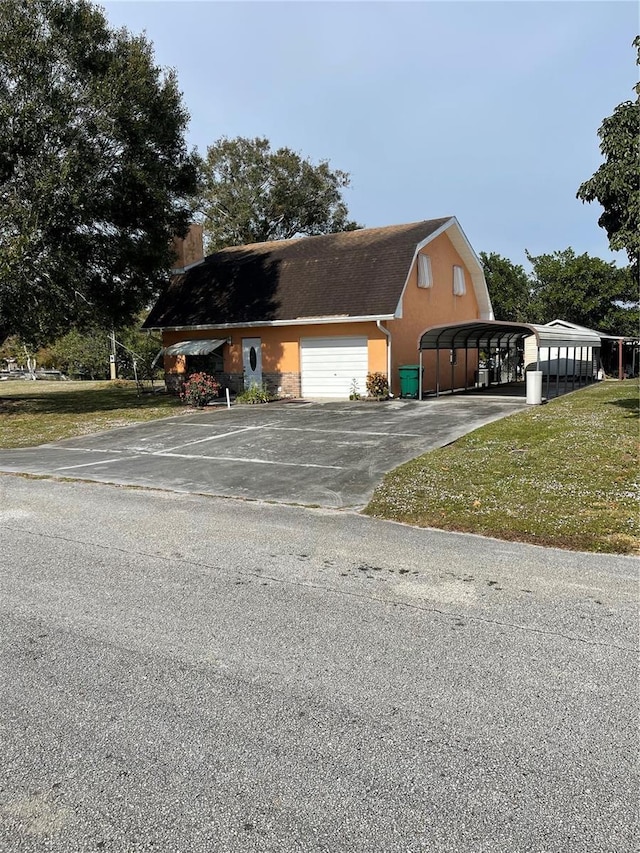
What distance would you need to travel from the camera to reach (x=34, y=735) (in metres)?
2.87

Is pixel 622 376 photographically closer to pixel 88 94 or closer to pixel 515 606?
pixel 88 94

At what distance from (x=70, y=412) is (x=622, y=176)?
16.9m

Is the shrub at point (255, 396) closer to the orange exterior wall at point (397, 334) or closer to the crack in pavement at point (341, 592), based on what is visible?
the orange exterior wall at point (397, 334)

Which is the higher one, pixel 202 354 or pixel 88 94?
pixel 88 94

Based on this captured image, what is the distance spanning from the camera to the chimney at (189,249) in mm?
26078

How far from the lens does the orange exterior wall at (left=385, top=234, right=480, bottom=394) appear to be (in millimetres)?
20516

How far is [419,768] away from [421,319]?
20.5 m

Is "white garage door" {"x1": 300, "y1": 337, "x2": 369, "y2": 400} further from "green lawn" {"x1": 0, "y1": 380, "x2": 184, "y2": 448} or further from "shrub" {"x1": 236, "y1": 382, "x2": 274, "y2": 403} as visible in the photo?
"green lawn" {"x1": 0, "y1": 380, "x2": 184, "y2": 448}

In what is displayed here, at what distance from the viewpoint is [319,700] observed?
3.12 metres

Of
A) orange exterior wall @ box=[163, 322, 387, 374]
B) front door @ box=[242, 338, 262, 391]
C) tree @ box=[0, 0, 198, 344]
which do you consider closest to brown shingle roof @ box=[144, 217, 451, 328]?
orange exterior wall @ box=[163, 322, 387, 374]

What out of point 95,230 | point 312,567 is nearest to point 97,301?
point 95,230

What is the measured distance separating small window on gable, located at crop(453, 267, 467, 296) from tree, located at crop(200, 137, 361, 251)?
59.9 ft

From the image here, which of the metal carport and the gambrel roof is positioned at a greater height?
the gambrel roof

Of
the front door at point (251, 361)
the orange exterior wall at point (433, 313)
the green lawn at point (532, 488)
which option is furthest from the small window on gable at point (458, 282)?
the green lawn at point (532, 488)
